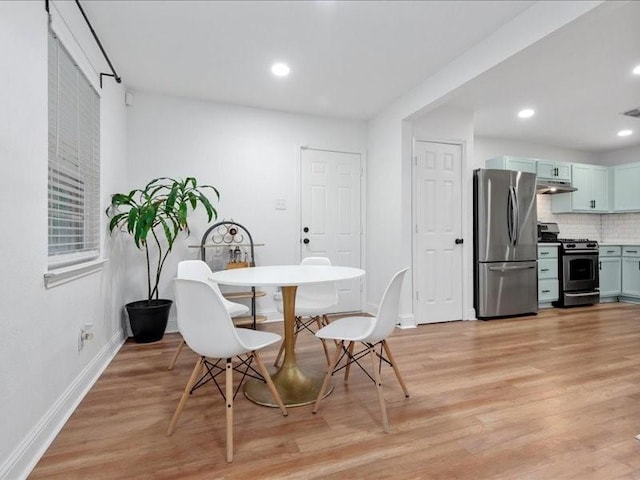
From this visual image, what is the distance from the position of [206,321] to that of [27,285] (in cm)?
79

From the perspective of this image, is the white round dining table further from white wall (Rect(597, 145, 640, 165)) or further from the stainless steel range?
white wall (Rect(597, 145, 640, 165))

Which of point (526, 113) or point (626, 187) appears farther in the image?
point (626, 187)

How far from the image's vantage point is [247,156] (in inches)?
157

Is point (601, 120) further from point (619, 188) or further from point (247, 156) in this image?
point (247, 156)

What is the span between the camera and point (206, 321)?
1.60 meters

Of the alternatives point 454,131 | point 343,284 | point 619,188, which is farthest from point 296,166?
point 619,188

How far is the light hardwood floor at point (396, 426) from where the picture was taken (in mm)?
1480

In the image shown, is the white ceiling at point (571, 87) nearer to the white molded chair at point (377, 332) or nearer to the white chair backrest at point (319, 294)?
the white molded chair at point (377, 332)

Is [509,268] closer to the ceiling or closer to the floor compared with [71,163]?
closer to the floor

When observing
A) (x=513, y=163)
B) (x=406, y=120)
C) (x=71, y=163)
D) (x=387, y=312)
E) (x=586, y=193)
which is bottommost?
(x=387, y=312)

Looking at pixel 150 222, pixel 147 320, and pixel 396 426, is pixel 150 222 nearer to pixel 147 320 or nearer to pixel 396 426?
pixel 147 320

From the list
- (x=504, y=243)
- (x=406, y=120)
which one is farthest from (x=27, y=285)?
(x=504, y=243)

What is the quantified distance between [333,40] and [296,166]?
1.71 m

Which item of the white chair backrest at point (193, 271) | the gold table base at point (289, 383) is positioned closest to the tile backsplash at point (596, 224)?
the gold table base at point (289, 383)
